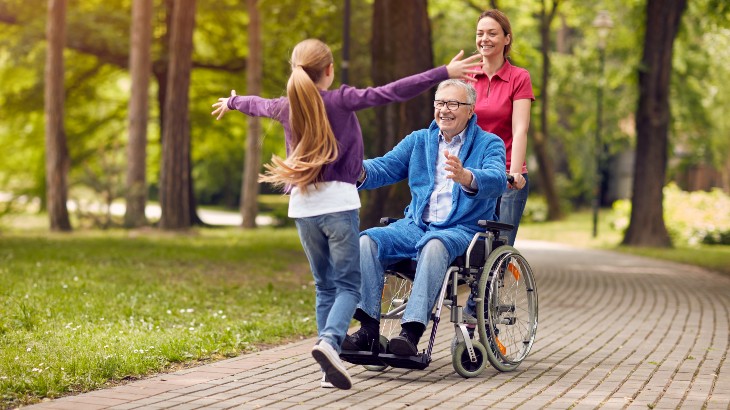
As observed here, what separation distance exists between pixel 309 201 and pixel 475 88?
1.92 m

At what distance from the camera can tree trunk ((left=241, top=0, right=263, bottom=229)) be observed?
94.8 ft

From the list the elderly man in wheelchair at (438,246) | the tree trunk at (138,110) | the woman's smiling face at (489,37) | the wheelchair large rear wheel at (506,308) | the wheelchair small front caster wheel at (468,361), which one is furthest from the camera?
the tree trunk at (138,110)

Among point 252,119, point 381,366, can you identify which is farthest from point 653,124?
point 381,366

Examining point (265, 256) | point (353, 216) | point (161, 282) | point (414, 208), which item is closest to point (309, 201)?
point (353, 216)

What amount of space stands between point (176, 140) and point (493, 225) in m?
16.3

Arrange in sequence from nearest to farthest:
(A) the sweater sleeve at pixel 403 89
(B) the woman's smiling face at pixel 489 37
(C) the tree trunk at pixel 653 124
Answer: (A) the sweater sleeve at pixel 403 89 < (B) the woman's smiling face at pixel 489 37 < (C) the tree trunk at pixel 653 124

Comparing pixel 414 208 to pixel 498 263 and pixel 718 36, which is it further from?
pixel 718 36

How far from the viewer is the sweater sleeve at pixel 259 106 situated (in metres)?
6.14

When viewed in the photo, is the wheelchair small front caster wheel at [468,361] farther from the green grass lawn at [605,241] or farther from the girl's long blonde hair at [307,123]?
the green grass lawn at [605,241]

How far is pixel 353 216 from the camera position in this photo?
621 cm

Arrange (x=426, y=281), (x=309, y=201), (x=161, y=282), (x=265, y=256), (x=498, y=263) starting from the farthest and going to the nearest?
1. (x=265, y=256)
2. (x=161, y=282)
3. (x=498, y=263)
4. (x=426, y=281)
5. (x=309, y=201)

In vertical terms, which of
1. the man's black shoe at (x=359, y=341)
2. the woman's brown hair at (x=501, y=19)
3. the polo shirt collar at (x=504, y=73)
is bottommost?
the man's black shoe at (x=359, y=341)

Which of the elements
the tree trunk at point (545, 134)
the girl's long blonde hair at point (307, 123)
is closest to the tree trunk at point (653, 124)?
the tree trunk at point (545, 134)

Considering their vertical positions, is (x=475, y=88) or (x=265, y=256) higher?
(x=475, y=88)
